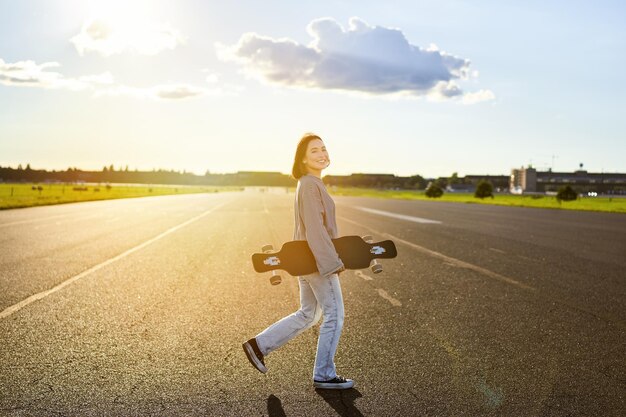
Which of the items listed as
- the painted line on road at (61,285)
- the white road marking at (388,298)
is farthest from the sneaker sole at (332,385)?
the painted line on road at (61,285)

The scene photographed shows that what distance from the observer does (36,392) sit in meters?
4.93

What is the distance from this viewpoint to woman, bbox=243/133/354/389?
15.1 feet

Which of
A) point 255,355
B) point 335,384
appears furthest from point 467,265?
point 255,355

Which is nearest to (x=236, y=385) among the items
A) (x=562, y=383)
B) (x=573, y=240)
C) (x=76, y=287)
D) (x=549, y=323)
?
(x=562, y=383)

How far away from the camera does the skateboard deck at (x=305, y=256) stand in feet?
15.5

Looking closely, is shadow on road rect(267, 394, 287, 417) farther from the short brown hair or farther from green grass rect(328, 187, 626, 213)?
green grass rect(328, 187, 626, 213)

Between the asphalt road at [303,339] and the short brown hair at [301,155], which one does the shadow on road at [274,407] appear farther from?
the short brown hair at [301,155]

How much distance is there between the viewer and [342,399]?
4.82 meters

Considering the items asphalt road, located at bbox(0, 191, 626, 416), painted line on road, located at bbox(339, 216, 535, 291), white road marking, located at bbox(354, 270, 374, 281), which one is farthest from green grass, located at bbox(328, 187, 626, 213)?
asphalt road, located at bbox(0, 191, 626, 416)

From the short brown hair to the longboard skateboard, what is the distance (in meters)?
0.51

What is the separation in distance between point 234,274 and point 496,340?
19.2ft

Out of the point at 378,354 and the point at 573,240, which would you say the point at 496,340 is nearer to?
the point at 378,354

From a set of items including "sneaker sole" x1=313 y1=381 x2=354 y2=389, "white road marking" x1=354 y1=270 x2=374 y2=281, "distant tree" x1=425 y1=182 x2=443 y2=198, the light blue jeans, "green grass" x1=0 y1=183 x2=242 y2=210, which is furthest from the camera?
"distant tree" x1=425 y1=182 x2=443 y2=198

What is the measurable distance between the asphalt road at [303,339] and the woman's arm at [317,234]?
1.01 meters
